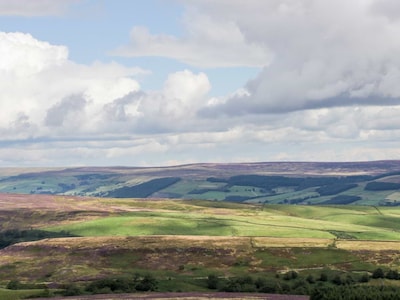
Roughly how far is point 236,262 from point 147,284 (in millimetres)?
56372

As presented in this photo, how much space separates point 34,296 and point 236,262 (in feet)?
243

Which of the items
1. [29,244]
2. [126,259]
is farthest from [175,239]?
[29,244]

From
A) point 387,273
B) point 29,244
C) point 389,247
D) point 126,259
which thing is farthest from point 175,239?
point 387,273

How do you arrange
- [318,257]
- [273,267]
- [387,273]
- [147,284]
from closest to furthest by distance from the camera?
[147,284]
[387,273]
[273,267]
[318,257]

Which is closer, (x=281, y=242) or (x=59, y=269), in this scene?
(x=59, y=269)

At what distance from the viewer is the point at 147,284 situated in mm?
101438

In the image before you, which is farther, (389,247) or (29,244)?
(29,244)

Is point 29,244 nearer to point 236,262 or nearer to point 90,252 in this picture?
point 90,252

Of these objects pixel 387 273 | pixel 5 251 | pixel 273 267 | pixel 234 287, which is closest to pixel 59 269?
pixel 5 251

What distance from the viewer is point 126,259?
16075cm

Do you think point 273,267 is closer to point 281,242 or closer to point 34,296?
point 281,242

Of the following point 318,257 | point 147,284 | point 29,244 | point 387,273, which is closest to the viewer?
point 147,284

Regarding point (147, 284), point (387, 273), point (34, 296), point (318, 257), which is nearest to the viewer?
point (34, 296)

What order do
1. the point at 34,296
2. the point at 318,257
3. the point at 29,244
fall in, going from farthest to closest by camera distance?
the point at 29,244, the point at 318,257, the point at 34,296
